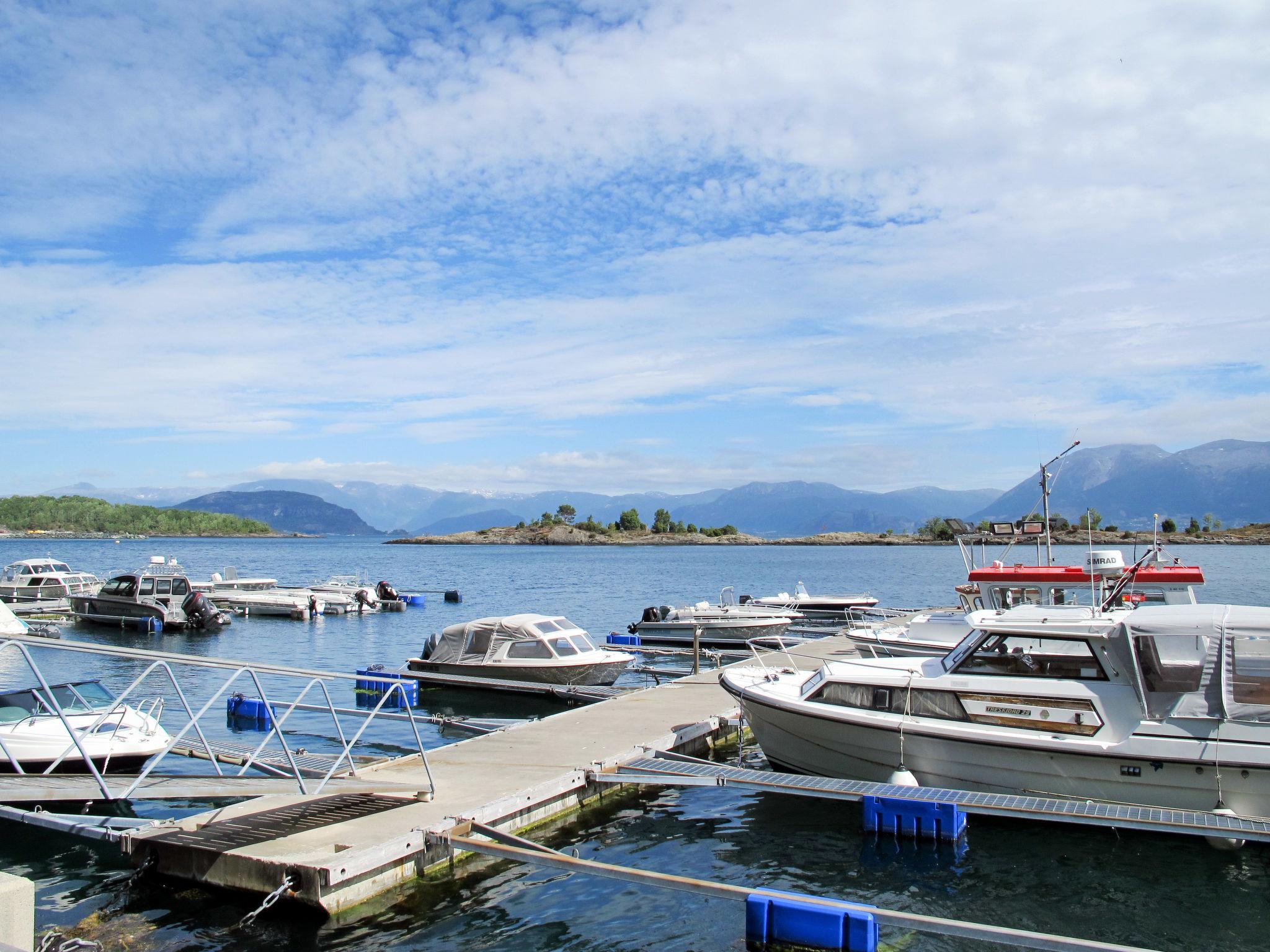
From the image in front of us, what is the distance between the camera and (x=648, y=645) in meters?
39.9

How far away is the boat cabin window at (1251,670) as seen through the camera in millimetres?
12016

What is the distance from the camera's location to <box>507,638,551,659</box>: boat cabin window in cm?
2505

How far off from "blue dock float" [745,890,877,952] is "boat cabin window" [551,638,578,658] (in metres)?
16.4

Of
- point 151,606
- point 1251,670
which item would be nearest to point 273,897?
point 1251,670

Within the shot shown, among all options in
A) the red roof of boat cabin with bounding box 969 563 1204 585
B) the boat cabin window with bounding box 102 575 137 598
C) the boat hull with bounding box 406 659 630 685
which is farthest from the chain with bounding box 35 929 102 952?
the boat cabin window with bounding box 102 575 137 598

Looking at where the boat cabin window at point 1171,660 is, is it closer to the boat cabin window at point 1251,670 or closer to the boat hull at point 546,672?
the boat cabin window at point 1251,670

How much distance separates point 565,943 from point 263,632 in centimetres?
3892

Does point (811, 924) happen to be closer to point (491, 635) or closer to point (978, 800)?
point (978, 800)

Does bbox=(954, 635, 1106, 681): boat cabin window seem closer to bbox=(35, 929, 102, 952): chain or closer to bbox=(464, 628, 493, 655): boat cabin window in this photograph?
bbox=(35, 929, 102, 952): chain

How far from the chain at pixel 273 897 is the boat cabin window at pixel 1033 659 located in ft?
30.4

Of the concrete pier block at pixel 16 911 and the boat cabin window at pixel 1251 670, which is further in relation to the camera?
the boat cabin window at pixel 1251 670

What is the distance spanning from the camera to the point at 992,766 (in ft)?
43.1

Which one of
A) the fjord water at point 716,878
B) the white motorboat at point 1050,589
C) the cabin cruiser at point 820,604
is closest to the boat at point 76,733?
the fjord water at point 716,878

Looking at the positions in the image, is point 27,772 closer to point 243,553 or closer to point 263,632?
point 263,632
